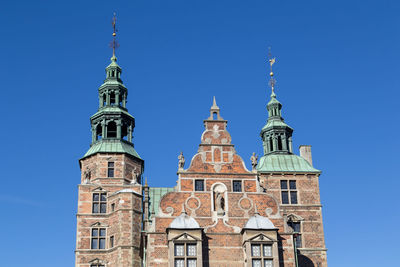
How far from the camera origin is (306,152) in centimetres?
5016

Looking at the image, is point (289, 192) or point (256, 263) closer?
point (256, 263)

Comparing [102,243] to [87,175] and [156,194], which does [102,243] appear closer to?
[87,175]

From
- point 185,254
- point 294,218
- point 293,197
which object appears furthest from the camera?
point 293,197

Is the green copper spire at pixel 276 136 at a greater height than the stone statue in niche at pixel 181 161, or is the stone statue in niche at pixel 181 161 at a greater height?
the green copper spire at pixel 276 136

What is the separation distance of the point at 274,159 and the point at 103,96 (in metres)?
14.9

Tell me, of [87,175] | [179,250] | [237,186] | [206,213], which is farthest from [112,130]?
[179,250]

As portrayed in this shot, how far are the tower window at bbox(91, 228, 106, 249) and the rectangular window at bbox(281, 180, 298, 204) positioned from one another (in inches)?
520

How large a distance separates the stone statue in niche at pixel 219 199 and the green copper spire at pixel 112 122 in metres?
11.9

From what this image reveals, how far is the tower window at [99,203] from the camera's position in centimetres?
4556

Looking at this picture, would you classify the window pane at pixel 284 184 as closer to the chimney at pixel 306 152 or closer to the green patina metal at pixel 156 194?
the chimney at pixel 306 152

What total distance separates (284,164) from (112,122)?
13.8 meters

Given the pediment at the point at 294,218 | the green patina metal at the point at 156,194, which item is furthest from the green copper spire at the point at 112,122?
the pediment at the point at 294,218

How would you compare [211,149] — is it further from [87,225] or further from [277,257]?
[87,225]

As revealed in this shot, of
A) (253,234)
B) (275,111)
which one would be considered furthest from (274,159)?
(253,234)
